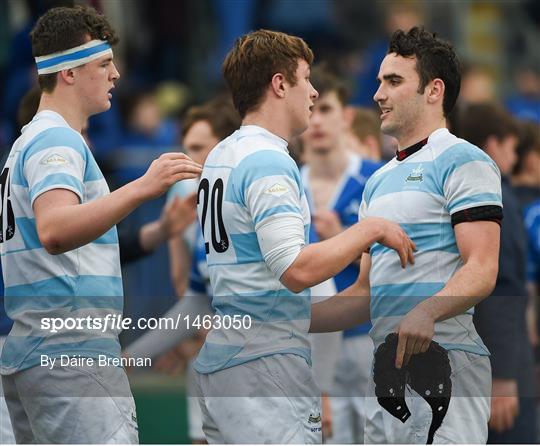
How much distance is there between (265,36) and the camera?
536 centimetres

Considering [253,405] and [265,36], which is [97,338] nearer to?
[253,405]

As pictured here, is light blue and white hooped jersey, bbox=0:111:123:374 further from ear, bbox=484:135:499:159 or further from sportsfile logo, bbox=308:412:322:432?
ear, bbox=484:135:499:159

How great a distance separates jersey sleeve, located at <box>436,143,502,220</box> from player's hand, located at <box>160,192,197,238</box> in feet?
6.23

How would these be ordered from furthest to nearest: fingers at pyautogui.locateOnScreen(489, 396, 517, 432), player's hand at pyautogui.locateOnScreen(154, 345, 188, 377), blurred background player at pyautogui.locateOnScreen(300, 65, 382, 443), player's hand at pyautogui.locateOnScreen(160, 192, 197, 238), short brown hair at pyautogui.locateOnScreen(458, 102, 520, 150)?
1. blurred background player at pyautogui.locateOnScreen(300, 65, 382, 443)
2. short brown hair at pyautogui.locateOnScreen(458, 102, 520, 150)
3. player's hand at pyautogui.locateOnScreen(160, 192, 197, 238)
4. fingers at pyautogui.locateOnScreen(489, 396, 517, 432)
5. player's hand at pyautogui.locateOnScreen(154, 345, 188, 377)

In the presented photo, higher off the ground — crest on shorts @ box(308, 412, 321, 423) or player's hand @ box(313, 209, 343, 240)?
crest on shorts @ box(308, 412, 321, 423)

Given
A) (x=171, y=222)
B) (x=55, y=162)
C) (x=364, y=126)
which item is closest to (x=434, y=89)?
Answer: (x=55, y=162)

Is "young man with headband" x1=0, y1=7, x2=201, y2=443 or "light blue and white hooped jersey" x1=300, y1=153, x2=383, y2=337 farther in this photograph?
"light blue and white hooped jersey" x1=300, y1=153, x2=383, y2=337

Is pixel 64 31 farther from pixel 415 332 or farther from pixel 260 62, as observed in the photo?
pixel 415 332

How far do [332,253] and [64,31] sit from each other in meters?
1.30

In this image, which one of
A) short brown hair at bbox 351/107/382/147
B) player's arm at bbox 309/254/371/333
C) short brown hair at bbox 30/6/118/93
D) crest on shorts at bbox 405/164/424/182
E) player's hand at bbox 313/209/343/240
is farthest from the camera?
short brown hair at bbox 351/107/382/147

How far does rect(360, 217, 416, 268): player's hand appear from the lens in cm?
506

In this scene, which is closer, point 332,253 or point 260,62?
point 332,253

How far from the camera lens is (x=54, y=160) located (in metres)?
5.12

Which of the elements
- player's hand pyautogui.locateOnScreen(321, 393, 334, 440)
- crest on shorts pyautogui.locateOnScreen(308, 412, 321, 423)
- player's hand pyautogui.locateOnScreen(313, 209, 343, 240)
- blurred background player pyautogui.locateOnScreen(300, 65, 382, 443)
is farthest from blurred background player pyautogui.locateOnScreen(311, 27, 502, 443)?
blurred background player pyautogui.locateOnScreen(300, 65, 382, 443)
